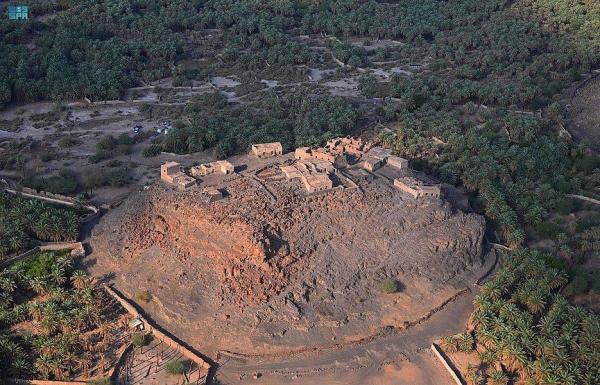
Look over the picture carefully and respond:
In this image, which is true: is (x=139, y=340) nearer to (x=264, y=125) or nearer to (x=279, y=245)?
(x=279, y=245)

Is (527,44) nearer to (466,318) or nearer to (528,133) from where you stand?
(528,133)

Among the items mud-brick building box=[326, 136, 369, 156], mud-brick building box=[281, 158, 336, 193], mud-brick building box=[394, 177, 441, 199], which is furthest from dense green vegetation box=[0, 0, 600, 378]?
mud-brick building box=[281, 158, 336, 193]

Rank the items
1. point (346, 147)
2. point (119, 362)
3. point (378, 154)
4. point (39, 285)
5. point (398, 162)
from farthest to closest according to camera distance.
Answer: point (346, 147) < point (378, 154) < point (398, 162) < point (39, 285) < point (119, 362)

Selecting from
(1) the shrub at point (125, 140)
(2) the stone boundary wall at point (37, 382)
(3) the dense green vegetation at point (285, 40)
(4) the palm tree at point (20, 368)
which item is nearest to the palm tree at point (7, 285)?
(4) the palm tree at point (20, 368)

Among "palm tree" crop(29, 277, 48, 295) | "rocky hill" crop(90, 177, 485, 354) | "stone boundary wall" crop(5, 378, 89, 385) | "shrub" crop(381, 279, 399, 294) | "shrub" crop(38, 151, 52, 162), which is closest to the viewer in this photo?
"stone boundary wall" crop(5, 378, 89, 385)

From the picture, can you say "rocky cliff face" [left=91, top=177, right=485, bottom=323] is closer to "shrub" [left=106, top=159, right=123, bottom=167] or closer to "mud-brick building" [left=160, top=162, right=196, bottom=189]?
"mud-brick building" [left=160, top=162, right=196, bottom=189]

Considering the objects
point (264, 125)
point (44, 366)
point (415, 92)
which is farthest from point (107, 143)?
point (415, 92)
